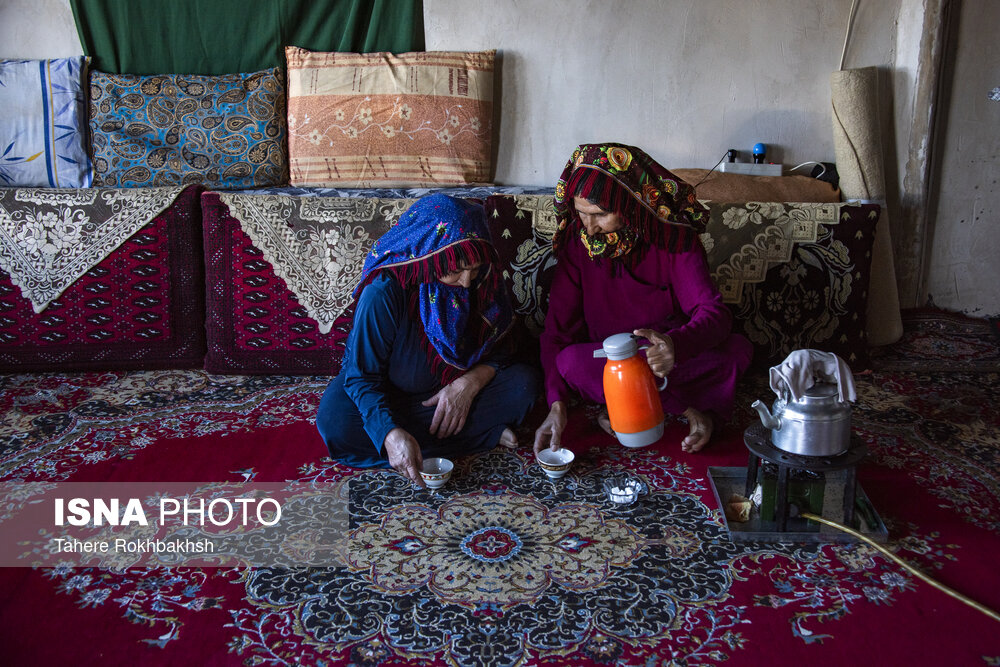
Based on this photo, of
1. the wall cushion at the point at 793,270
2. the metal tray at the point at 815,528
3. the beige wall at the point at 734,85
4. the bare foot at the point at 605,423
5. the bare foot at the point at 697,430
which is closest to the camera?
the metal tray at the point at 815,528

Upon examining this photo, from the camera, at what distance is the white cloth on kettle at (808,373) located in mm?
1646

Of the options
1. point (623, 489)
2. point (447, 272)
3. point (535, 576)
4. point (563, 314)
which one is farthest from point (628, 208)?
point (535, 576)

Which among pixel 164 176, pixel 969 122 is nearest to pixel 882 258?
pixel 969 122

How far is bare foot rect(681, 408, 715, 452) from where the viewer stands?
225cm

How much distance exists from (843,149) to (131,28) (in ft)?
10.8

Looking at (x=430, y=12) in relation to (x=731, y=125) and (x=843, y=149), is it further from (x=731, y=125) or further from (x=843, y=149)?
(x=843, y=149)

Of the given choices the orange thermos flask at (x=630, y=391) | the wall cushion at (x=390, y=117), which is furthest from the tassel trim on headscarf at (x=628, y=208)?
the wall cushion at (x=390, y=117)

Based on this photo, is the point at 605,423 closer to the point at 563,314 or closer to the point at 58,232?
the point at 563,314

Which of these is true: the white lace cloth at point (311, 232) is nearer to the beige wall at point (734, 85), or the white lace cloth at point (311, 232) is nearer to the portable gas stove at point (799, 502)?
the beige wall at point (734, 85)

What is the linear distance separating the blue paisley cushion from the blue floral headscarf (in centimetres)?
150

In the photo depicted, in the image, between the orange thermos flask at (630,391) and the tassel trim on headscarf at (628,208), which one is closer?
the orange thermos flask at (630,391)

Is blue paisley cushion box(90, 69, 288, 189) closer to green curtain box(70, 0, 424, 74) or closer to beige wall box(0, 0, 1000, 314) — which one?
green curtain box(70, 0, 424, 74)

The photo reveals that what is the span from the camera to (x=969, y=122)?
10.6 feet

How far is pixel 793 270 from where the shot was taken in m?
2.85
